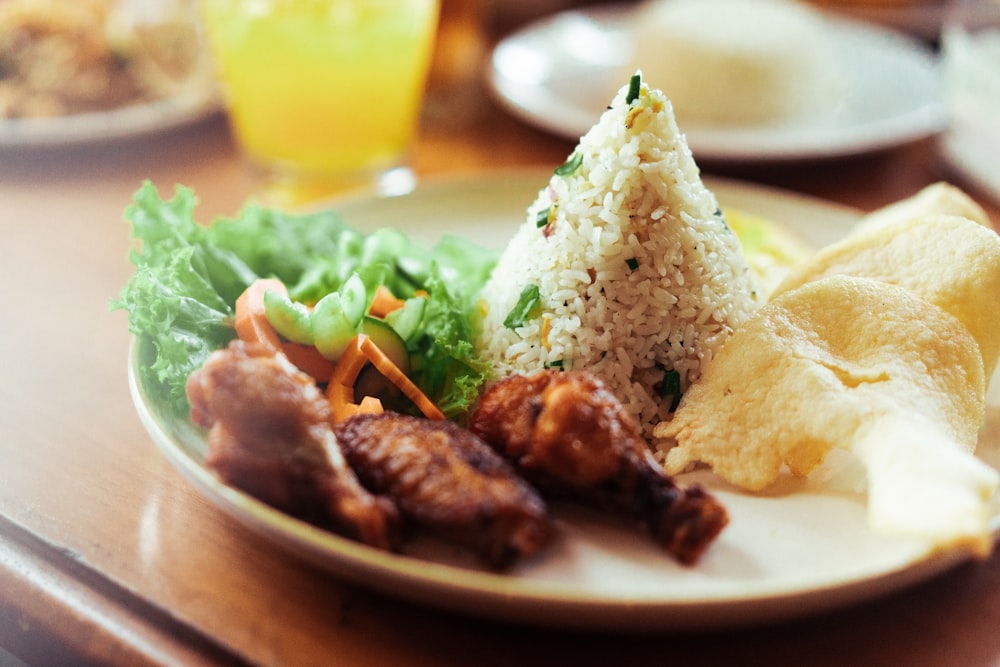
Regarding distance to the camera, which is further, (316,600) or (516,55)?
(516,55)

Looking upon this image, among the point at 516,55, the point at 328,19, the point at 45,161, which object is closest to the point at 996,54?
the point at 516,55

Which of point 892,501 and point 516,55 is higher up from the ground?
point 892,501

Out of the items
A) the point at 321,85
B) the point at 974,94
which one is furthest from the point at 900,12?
the point at 321,85

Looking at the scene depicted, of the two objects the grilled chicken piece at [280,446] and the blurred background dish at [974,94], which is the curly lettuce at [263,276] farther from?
the blurred background dish at [974,94]

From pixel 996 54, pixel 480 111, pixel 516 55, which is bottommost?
pixel 480 111

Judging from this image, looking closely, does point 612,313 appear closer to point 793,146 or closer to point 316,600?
point 316,600

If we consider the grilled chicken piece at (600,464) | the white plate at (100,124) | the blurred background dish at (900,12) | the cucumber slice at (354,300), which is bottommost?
the white plate at (100,124)

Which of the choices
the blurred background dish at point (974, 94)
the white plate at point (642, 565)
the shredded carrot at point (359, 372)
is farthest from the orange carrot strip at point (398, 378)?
the blurred background dish at point (974, 94)

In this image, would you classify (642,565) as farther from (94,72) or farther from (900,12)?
(900,12)
